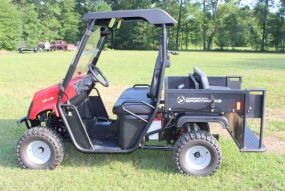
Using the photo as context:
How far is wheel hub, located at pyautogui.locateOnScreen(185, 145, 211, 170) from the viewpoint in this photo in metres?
3.99

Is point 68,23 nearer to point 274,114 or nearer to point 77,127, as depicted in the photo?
point 274,114

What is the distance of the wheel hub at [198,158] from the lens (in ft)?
13.1

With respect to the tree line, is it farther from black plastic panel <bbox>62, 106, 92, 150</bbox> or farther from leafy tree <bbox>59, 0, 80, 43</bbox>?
black plastic panel <bbox>62, 106, 92, 150</bbox>

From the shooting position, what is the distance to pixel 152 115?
3.94 meters

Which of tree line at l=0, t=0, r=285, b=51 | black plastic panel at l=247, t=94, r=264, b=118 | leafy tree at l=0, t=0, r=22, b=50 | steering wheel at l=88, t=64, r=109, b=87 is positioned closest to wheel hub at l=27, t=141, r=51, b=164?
steering wheel at l=88, t=64, r=109, b=87

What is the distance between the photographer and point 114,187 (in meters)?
3.71

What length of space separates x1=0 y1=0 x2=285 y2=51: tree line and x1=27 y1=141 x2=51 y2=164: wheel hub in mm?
40821

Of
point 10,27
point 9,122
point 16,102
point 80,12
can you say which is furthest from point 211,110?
point 80,12

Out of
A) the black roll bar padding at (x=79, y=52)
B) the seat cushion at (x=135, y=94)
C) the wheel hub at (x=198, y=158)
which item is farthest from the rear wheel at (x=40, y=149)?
the wheel hub at (x=198, y=158)

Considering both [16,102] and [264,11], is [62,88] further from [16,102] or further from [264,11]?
[264,11]

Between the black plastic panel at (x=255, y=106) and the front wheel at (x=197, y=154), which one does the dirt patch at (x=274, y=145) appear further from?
the front wheel at (x=197, y=154)

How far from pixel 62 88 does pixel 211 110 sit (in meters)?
1.67

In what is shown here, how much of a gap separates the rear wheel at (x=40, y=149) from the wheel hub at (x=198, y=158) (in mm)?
1473

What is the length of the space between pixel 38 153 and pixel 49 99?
68cm
